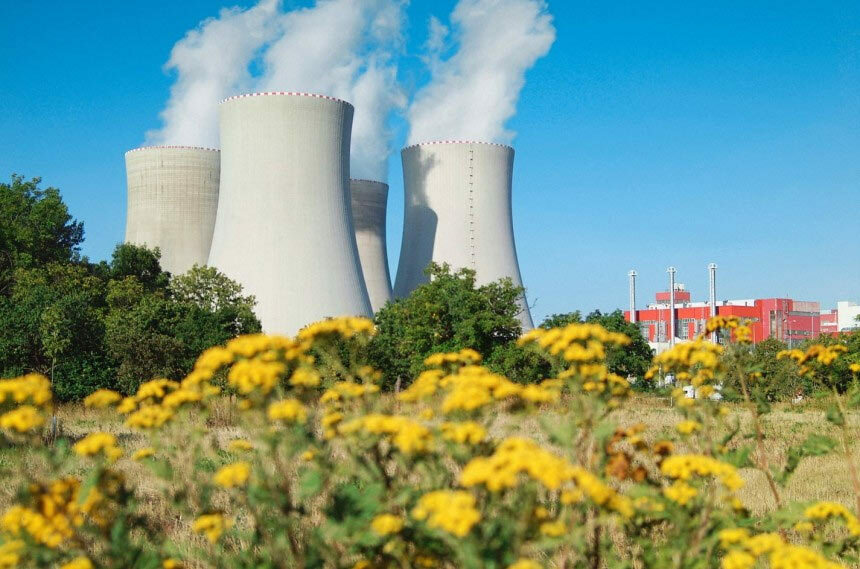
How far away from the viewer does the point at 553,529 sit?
192cm

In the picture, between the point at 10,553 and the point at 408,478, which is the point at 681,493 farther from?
the point at 10,553

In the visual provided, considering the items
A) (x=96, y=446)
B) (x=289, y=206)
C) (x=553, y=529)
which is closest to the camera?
(x=553, y=529)

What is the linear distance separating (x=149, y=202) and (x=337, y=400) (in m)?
26.1

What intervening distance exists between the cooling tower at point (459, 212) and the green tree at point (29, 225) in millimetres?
13551

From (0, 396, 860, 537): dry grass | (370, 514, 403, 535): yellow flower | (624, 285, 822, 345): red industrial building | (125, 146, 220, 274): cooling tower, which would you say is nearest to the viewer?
(370, 514, 403, 535): yellow flower

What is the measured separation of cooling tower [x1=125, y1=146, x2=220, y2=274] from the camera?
27.1 meters

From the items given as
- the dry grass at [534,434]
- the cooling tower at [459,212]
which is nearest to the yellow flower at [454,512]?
the dry grass at [534,434]

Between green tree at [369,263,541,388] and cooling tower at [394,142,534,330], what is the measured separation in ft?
13.7

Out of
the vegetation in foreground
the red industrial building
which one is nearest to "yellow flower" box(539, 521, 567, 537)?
the vegetation in foreground

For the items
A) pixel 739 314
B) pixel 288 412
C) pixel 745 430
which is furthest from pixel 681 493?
pixel 739 314

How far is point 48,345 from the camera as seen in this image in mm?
16078

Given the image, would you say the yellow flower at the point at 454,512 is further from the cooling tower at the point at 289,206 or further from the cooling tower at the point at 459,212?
the cooling tower at the point at 459,212

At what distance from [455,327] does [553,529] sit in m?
17.4

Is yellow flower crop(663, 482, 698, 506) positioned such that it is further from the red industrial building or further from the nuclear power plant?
the red industrial building
